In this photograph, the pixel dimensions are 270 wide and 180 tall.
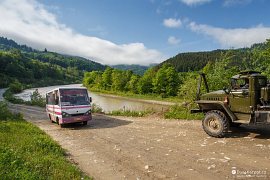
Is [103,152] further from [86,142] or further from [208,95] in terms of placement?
[208,95]

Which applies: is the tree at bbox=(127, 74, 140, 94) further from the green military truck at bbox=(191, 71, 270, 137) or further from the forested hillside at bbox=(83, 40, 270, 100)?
the green military truck at bbox=(191, 71, 270, 137)

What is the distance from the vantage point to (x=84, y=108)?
17.6 meters

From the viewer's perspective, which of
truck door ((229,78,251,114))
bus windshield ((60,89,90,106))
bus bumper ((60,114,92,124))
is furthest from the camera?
bus windshield ((60,89,90,106))

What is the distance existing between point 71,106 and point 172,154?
374 inches

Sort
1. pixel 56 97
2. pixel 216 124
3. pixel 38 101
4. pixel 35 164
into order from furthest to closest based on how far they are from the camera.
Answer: pixel 38 101 < pixel 56 97 < pixel 216 124 < pixel 35 164

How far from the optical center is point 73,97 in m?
17.8

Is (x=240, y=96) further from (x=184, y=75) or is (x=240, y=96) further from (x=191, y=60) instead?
(x=191, y=60)

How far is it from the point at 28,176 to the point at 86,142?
19.7 feet

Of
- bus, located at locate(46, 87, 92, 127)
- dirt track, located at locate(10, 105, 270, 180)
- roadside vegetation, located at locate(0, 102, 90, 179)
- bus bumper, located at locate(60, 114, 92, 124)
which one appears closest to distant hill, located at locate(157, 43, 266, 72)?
bus, located at locate(46, 87, 92, 127)

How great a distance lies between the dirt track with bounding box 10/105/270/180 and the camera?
7.50 metres

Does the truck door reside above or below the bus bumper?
above

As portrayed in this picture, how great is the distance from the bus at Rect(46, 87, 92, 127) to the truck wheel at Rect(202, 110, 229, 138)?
27.3 ft

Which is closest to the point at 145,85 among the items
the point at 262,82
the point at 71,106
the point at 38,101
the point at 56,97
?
the point at 38,101

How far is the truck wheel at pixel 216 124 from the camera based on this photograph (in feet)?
37.0
